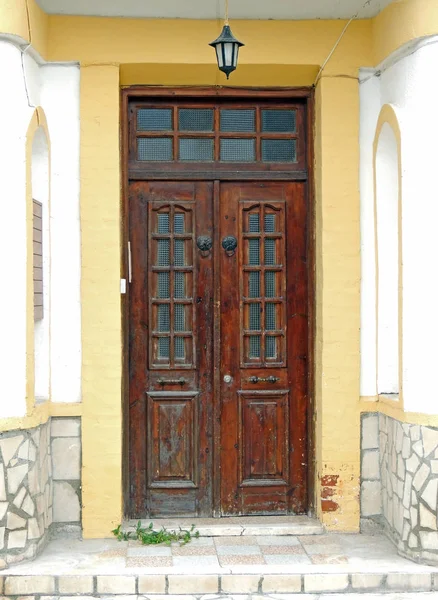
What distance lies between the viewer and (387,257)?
6.28m

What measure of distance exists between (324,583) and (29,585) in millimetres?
1776

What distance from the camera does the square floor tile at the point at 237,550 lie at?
588 cm

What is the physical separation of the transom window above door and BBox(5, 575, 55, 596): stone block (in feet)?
9.44

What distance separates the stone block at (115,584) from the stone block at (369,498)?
5.86 ft

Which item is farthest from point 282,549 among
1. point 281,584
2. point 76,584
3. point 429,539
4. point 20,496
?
point 20,496

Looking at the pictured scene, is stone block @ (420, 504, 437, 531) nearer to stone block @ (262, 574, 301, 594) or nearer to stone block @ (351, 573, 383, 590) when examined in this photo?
stone block @ (351, 573, 383, 590)

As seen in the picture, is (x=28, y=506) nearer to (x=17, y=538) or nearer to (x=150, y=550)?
(x=17, y=538)

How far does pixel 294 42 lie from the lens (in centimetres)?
623

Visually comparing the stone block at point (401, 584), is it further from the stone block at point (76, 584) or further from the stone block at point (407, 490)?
the stone block at point (76, 584)

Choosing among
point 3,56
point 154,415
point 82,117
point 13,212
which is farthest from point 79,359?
point 3,56

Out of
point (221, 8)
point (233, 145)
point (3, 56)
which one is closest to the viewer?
point (3, 56)

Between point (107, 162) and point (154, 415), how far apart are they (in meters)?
1.83

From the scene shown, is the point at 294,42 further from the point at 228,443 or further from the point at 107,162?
the point at 228,443

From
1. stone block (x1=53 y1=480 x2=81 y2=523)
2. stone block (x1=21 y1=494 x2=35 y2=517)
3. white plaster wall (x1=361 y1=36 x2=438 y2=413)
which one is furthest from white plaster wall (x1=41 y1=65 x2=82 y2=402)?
white plaster wall (x1=361 y1=36 x2=438 y2=413)
